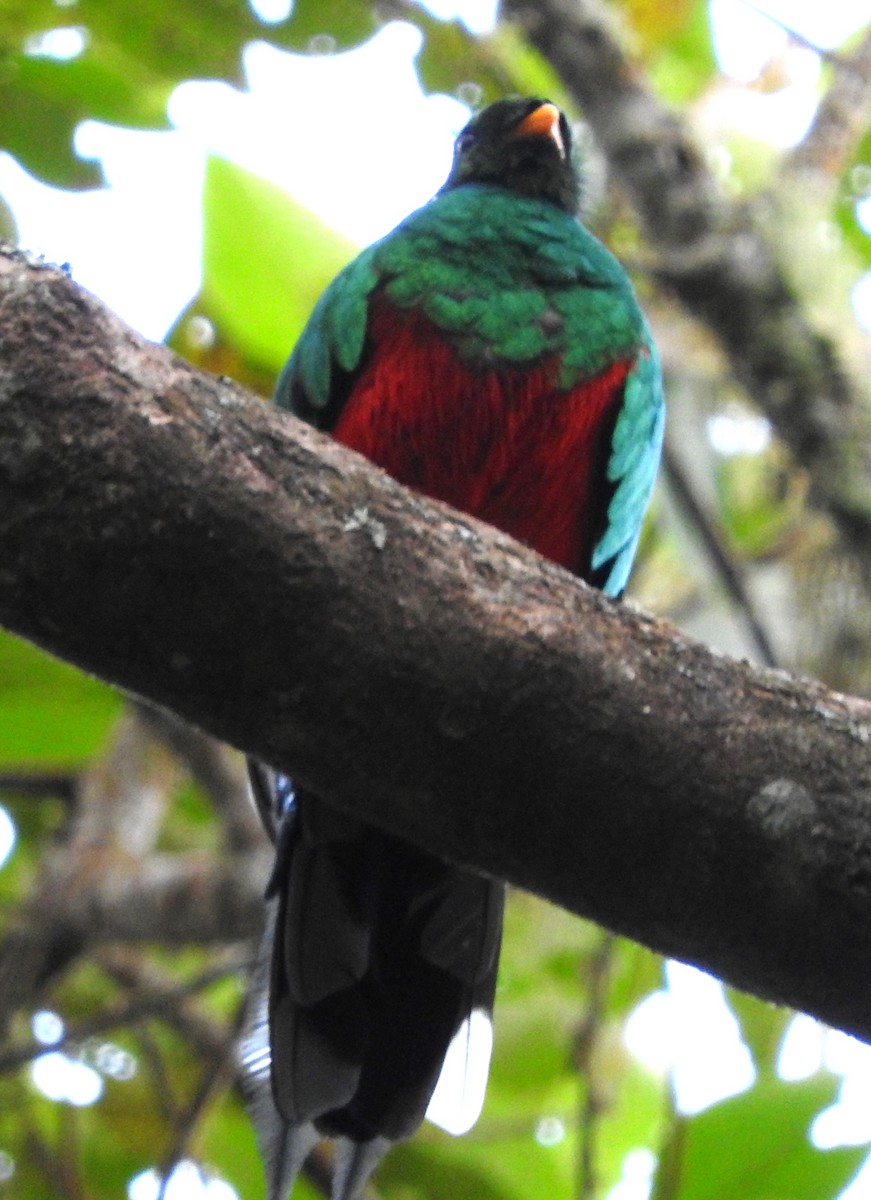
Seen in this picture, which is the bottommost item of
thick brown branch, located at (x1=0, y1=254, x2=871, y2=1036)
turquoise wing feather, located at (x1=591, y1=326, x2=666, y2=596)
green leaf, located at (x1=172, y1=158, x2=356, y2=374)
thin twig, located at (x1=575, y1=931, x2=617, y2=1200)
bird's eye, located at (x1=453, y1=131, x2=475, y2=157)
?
thick brown branch, located at (x1=0, y1=254, x2=871, y2=1036)

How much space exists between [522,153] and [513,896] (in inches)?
84.1

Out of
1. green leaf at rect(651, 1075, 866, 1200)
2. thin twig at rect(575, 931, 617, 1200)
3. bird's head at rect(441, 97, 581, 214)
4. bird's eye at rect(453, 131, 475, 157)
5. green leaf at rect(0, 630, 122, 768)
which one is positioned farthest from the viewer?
bird's eye at rect(453, 131, 475, 157)

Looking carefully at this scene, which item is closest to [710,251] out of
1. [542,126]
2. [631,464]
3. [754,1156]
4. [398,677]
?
[542,126]

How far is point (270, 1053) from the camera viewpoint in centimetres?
280

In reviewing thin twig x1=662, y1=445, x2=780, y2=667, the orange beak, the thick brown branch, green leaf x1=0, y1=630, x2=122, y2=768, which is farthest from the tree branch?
the thick brown branch

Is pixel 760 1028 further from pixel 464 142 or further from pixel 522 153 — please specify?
pixel 464 142

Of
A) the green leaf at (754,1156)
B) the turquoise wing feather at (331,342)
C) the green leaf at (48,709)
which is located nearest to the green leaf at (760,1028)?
the green leaf at (754,1156)

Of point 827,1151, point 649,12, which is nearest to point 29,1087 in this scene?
point 827,1151

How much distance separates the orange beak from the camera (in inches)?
167

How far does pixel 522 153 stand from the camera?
423 cm

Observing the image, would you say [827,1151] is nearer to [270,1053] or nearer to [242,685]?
[270,1053]

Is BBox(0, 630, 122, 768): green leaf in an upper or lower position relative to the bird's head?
lower

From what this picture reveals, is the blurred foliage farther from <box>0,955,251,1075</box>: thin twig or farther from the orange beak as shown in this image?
the orange beak

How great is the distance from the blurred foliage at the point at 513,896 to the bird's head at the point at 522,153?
13.7 inches
